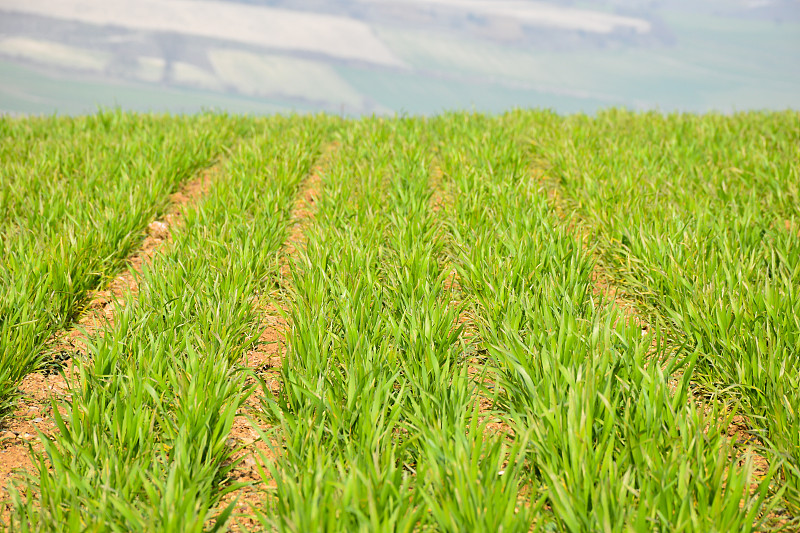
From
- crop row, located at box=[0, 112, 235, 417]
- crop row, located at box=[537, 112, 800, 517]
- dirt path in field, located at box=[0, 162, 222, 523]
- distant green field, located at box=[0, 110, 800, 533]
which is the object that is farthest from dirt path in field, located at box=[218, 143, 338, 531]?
crop row, located at box=[537, 112, 800, 517]

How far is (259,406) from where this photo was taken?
2938 millimetres

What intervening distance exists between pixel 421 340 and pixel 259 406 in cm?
89

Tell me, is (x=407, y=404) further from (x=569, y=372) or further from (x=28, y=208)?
(x=28, y=208)

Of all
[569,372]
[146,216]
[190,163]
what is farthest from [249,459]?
[190,163]

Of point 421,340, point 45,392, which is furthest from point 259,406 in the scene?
point 45,392

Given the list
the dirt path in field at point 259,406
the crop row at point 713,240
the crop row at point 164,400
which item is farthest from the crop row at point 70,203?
the crop row at point 713,240

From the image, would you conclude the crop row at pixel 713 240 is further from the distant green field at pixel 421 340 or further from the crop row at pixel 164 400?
the crop row at pixel 164 400

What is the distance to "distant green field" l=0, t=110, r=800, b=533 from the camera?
6.58ft

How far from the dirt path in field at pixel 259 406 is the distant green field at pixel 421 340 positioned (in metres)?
0.04

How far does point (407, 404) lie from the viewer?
8.70 ft

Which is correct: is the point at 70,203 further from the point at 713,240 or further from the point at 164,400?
the point at 713,240

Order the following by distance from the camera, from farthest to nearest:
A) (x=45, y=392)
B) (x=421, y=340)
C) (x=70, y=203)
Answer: (x=70, y=203) → (x=45, y=392) → (x=421, y=340)

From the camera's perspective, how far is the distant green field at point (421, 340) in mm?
2006

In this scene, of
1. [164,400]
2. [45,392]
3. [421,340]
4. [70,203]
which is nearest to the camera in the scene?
[164,400]
